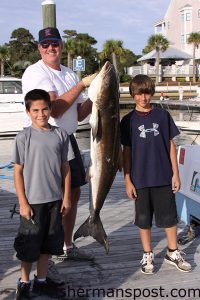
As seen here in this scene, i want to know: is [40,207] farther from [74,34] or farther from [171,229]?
[74,34]

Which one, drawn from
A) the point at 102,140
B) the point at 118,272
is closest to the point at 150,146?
the point at 102,140

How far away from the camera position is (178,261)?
3779mm

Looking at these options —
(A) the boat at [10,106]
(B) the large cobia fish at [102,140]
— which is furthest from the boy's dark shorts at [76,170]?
(A) the boat at [10,106]

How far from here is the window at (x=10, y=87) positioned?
19.7 metres

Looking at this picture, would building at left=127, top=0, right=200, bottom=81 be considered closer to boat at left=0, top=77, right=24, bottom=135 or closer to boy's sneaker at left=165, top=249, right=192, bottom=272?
boat at left=0, top=77, right=24, bottom=135

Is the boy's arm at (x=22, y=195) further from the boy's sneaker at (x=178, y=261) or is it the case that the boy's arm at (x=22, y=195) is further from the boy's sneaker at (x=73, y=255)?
the boy's sneaker at (x=178, y=261)

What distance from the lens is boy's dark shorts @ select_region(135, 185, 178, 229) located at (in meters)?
3.69

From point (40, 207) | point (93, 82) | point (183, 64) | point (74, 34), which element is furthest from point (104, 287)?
point (74, 34)

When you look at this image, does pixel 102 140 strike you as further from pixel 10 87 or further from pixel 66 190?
pixel 10 87

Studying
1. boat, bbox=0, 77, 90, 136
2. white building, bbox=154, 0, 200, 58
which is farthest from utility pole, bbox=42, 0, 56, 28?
white building, bbox=154, 0, 200, 58

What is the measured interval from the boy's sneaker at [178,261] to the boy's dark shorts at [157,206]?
0.27 metres

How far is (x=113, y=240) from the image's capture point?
182 inches

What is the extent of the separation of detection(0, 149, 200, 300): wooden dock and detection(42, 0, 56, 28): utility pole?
11.0 feet

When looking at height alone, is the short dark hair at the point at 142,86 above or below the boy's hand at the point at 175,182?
above
